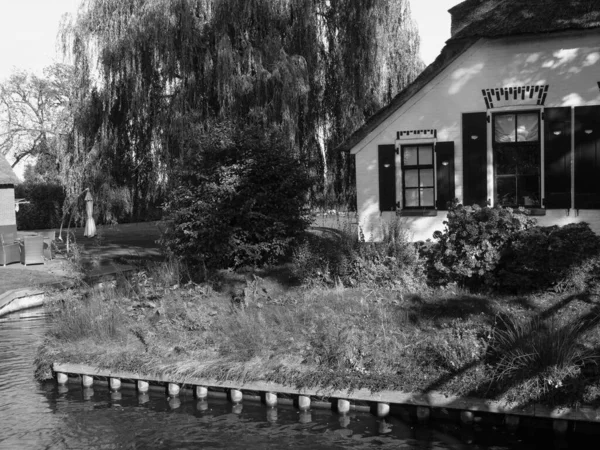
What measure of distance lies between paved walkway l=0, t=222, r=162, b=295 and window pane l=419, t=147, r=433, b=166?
7.75m

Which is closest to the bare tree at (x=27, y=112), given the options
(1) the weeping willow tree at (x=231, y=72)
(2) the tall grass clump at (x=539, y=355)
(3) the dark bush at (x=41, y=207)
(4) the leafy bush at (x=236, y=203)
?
(3) the dark bush at (x=41, y=207)

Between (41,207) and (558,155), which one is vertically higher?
(558,155)

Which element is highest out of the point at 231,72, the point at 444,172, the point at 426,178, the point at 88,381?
the point at 231,72

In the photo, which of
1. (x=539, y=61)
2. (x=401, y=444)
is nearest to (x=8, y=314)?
(x=401, y=444)

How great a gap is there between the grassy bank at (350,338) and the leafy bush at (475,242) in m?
0.40

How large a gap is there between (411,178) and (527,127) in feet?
9.28

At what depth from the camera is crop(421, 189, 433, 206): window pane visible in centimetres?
1641

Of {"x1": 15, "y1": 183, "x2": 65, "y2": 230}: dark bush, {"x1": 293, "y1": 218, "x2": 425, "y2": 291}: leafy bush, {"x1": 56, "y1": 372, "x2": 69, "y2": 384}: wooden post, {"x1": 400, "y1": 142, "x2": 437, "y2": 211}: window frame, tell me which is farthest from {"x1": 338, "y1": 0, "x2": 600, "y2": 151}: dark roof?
{"x1": 15, "y1": 183, "x2": 65, "y2": 230}: dark bush

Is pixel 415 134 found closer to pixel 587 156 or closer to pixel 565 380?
pixel 587 156

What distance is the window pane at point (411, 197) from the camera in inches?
651

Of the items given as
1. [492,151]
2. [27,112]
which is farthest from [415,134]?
[27,112]

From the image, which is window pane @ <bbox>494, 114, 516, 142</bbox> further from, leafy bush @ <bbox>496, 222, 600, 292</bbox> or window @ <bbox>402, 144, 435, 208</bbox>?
leafy bush @ <bbox>496, 222, 600, 292</bbox>

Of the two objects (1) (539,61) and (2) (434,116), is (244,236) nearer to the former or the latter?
(2) (434,116)

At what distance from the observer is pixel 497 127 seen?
15.6 m
